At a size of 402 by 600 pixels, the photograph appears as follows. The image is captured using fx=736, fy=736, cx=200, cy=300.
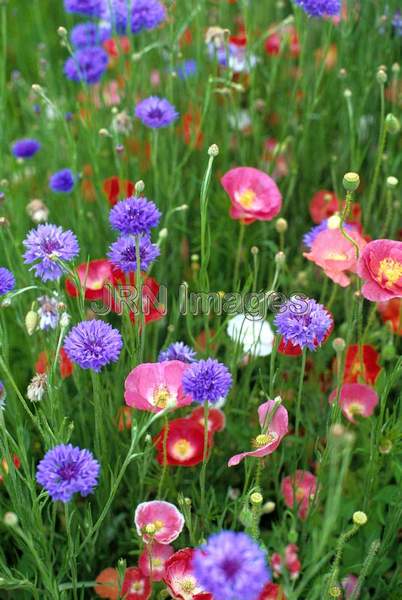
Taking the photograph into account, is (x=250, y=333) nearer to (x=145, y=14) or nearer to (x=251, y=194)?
(x=251, y=194)

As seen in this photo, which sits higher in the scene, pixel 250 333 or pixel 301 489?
pixel 250 333

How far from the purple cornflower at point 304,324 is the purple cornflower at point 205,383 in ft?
0.40

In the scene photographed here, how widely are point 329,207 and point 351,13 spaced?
0.44 meters

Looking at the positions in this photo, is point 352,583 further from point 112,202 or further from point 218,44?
point 218,44

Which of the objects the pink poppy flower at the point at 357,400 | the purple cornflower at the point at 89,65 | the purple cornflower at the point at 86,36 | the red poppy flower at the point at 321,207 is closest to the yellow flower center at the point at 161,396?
the pink poppy flower at the point at 357,400

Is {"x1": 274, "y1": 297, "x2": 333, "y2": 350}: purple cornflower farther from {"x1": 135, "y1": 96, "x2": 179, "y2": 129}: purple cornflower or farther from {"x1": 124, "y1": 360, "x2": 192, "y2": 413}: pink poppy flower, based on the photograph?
{"x1": 135, "y1": 96, "x2": 179, "y2": 129}: purple cornflower

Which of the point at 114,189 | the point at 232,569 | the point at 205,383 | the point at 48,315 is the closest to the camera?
the point at 232,569

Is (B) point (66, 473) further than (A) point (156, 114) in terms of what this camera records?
No

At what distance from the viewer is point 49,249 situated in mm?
1125

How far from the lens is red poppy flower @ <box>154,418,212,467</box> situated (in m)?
1.23

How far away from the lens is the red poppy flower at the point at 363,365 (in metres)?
1.36

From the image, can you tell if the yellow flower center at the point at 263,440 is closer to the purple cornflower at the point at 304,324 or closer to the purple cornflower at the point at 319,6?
the purple cornflower at the point at 304,324

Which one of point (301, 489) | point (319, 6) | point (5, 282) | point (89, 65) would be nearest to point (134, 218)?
point (5, 282)

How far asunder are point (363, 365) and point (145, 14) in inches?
35.7
